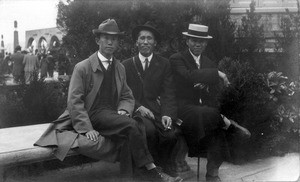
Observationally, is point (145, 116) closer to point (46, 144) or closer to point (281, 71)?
point (46, 144)

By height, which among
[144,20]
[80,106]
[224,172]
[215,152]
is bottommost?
[224,172]

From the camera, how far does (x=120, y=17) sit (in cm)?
716

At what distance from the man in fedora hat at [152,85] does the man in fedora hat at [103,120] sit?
26cm

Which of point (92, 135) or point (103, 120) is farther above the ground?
point (103, 120)

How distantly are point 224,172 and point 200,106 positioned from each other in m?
1.00

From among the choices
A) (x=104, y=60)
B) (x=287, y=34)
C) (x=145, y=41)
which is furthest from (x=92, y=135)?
(x=287, y=34)

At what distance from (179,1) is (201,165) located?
3018 millimetres

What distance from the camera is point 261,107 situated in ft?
19.3

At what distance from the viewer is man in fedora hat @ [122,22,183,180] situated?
4.74 m

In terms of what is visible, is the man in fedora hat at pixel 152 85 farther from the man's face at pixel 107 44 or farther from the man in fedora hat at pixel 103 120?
the man's face at pixel 107 44

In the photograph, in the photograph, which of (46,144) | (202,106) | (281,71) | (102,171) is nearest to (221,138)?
(202,106)

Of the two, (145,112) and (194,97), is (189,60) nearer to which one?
(194,97)

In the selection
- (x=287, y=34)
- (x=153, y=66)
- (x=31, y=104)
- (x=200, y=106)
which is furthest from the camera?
(x=287, y=34)

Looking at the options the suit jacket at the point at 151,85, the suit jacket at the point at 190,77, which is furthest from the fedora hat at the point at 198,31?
the suit jacket at the point at 151,85
